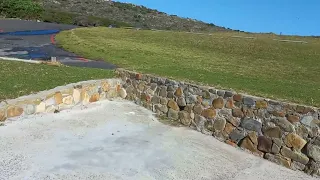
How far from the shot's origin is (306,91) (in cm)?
971

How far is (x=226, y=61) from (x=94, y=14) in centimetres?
4273

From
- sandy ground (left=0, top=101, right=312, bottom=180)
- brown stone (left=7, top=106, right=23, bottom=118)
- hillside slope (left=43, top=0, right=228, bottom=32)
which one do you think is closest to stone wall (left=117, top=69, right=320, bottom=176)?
sandy ground (left=0, top=101, right=312, bottom=180)

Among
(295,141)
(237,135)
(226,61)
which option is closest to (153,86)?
(237,135)

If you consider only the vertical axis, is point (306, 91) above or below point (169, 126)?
above

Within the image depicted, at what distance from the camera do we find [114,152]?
7605mm

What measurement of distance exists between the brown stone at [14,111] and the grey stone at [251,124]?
15.2ft

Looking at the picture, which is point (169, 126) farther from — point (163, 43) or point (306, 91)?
point (163, 43)

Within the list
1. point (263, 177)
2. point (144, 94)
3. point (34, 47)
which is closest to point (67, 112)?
point (144, 94)

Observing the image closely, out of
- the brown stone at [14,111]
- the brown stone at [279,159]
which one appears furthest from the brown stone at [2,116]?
the brown stone at [279,159]

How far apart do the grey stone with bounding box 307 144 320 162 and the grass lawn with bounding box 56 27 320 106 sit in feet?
3.34

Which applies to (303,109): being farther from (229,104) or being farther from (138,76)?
(138,76)

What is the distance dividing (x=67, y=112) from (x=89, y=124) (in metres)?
0.80

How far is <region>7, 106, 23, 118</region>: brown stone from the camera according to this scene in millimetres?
8367

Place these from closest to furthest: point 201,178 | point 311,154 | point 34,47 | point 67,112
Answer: point 201,178, point 311,154, point 67,112, point 34,47
